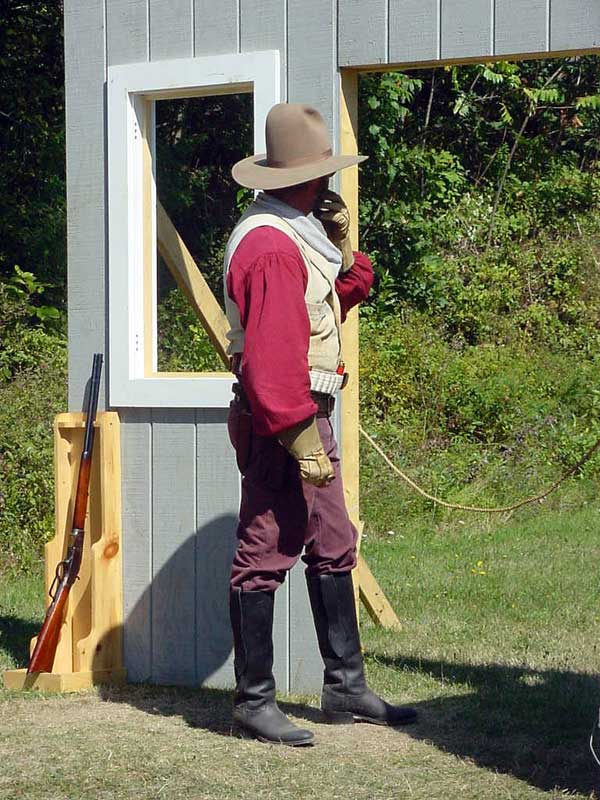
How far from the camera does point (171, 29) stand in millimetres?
5375

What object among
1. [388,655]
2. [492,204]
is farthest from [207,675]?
[492,204]

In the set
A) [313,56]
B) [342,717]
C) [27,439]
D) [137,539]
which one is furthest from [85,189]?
[27,439]

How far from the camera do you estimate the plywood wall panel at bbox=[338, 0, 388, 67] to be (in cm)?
505

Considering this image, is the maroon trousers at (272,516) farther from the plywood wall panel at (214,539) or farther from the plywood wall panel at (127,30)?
the plywood wall panel at (127,30)

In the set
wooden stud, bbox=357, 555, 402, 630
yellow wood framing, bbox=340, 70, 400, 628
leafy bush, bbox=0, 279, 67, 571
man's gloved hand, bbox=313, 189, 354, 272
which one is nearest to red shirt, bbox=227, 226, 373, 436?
man's gloved hand, bbox=313, 189, 354, 272

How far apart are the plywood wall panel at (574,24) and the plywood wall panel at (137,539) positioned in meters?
2.22

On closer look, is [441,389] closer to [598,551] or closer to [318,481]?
[598,551]

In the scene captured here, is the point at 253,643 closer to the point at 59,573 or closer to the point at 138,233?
the point at 59,573

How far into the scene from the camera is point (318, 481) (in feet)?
14.0

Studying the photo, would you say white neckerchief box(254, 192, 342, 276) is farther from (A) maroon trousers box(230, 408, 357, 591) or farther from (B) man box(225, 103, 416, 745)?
(A) maroon trousers box(230, 408, 357, 591)

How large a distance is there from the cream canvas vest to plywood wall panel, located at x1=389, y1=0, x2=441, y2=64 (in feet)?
3.21

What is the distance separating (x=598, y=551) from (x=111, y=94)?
4.63m

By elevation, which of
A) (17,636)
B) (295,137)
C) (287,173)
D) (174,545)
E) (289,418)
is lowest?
(17,636)

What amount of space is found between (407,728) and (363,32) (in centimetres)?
266
